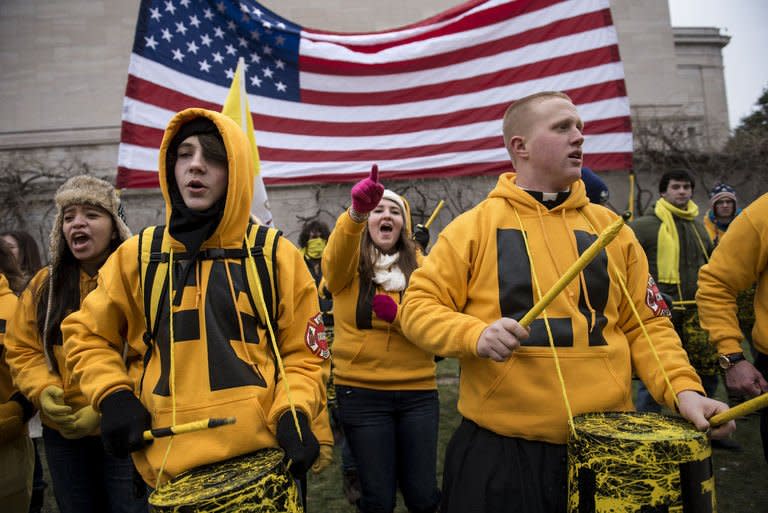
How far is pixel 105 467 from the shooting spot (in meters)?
2.71

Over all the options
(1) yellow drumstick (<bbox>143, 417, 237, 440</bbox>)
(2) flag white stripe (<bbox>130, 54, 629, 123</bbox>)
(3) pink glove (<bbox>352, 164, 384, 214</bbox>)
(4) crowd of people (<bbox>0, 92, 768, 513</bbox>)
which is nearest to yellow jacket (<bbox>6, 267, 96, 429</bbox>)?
(4) crowd of people (<bbox>0, 92, 768, 513</bbox>)

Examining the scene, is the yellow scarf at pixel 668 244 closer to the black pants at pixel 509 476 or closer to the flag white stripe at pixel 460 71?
the flag white stripe at pixel 460 71

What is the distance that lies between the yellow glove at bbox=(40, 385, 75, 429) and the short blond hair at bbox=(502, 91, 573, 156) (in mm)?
2300

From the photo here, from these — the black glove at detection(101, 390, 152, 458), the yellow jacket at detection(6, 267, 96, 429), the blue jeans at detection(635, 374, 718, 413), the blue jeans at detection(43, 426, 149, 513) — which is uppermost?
the yellow jacket at detection(6, 267, 96, 429)

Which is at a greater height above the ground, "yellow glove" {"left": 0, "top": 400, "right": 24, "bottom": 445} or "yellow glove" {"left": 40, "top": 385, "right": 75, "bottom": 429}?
"yellow glove" {"left": 40, "top": 385, "right": 75, "bottom": 429}

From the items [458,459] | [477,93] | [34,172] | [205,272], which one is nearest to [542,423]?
[458,459]

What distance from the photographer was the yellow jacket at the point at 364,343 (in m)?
3.18

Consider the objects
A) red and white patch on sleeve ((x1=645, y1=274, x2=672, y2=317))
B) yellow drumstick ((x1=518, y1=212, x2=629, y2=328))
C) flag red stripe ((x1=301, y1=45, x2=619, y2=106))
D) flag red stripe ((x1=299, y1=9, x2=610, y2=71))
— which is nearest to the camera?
yellow drumstick ((x1=518, y1=212, x2=629, y2=328))

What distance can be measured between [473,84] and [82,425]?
521cm

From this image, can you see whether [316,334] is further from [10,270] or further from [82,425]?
[10,270]

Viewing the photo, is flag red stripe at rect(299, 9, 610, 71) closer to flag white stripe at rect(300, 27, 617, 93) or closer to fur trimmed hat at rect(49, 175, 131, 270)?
flag white stripe at rect(300, 27, 617, 93)

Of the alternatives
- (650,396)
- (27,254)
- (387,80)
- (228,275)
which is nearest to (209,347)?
(228,275)

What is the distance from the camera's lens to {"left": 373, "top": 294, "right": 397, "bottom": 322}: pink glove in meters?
3.13

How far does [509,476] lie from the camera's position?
187 cm
